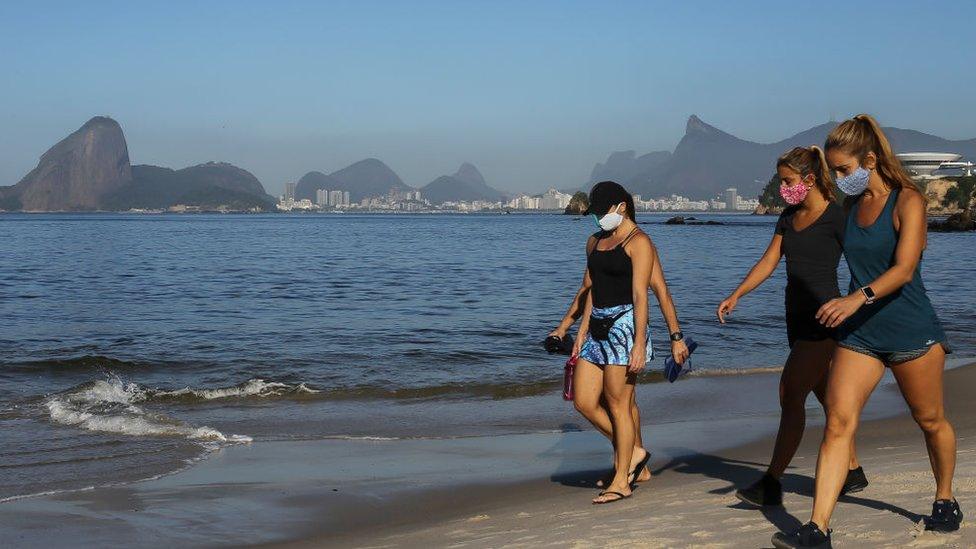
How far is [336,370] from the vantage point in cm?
1341

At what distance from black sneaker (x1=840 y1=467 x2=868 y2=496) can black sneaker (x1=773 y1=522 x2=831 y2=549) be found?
4.09 feet

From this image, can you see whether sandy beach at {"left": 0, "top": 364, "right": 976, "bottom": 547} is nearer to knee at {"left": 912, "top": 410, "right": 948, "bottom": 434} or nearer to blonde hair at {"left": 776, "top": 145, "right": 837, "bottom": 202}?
knee at {"left": 912, "top": 410, "right": 948, "bottom": 434}

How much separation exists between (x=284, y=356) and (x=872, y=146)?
11.2 meters

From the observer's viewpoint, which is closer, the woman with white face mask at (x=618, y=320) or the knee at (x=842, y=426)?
the knee at (x=842, y=426)

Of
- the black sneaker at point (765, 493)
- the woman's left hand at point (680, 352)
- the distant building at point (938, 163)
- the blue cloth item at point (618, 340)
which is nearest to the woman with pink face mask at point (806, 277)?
the black sneaker at point (765, 493)

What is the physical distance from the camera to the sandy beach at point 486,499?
16.4ft

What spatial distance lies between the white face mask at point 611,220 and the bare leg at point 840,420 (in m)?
1.79

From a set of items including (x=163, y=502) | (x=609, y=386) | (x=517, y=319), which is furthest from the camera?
(x=517, y=319)

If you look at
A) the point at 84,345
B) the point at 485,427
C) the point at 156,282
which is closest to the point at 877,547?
the point at 485,427

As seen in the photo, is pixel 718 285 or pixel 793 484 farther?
pixel 718 285

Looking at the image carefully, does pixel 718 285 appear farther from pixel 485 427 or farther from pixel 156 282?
pixel 485 427

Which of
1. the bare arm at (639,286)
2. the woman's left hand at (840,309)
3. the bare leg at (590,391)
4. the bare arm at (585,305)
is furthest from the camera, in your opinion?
the bare arm at (585,305)

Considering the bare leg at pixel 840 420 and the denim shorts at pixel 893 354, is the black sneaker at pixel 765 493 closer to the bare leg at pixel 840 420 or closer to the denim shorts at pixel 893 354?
the bare leg at pixel 840 420

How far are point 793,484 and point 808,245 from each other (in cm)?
143
